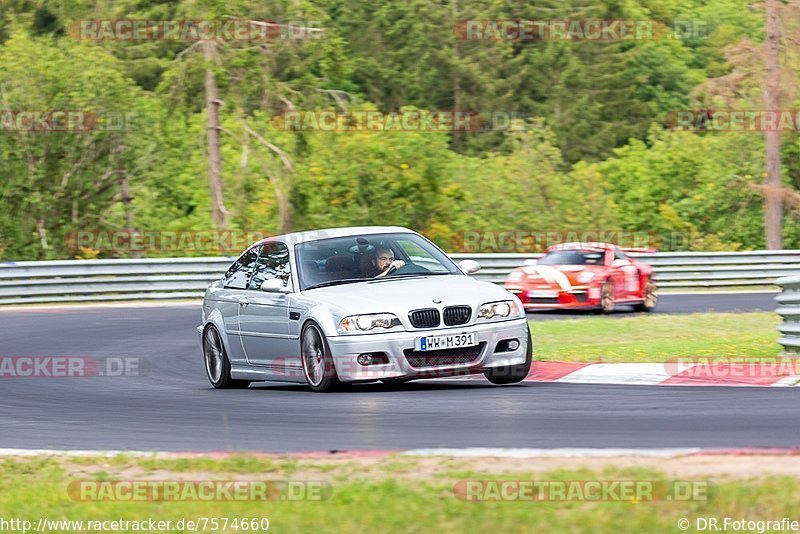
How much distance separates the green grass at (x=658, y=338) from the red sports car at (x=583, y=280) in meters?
1.35

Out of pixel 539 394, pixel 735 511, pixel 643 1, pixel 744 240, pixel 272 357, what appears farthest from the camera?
pixel 643 1

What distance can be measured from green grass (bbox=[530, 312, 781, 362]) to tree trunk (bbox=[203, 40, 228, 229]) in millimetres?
19750

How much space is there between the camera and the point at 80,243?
3603 centimetres

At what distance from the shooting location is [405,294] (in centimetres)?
1184

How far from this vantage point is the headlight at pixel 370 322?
11586 millimetres

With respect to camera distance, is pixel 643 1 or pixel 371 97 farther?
pixel 643 1

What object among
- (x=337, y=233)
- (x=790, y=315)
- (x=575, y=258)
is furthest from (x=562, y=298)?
(x=337, y=233)

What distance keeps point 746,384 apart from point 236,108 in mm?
30487

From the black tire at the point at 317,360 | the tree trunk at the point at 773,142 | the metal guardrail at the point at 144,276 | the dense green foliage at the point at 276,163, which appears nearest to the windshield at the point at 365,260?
the black tire at the point at 317,360

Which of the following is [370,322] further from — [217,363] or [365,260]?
[217,363]

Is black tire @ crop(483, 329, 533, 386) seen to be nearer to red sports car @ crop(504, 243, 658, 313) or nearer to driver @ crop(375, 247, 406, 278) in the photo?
driver @ crop(375, 247, 406, 278)

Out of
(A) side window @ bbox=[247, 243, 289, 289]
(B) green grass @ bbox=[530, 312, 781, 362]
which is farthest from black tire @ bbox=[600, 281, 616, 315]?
(A) side window @ bbox=[247, 243, 289, 289]

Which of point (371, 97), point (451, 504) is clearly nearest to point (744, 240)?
point (371, 97)

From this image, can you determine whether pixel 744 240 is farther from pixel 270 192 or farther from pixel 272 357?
pixel 272 357
